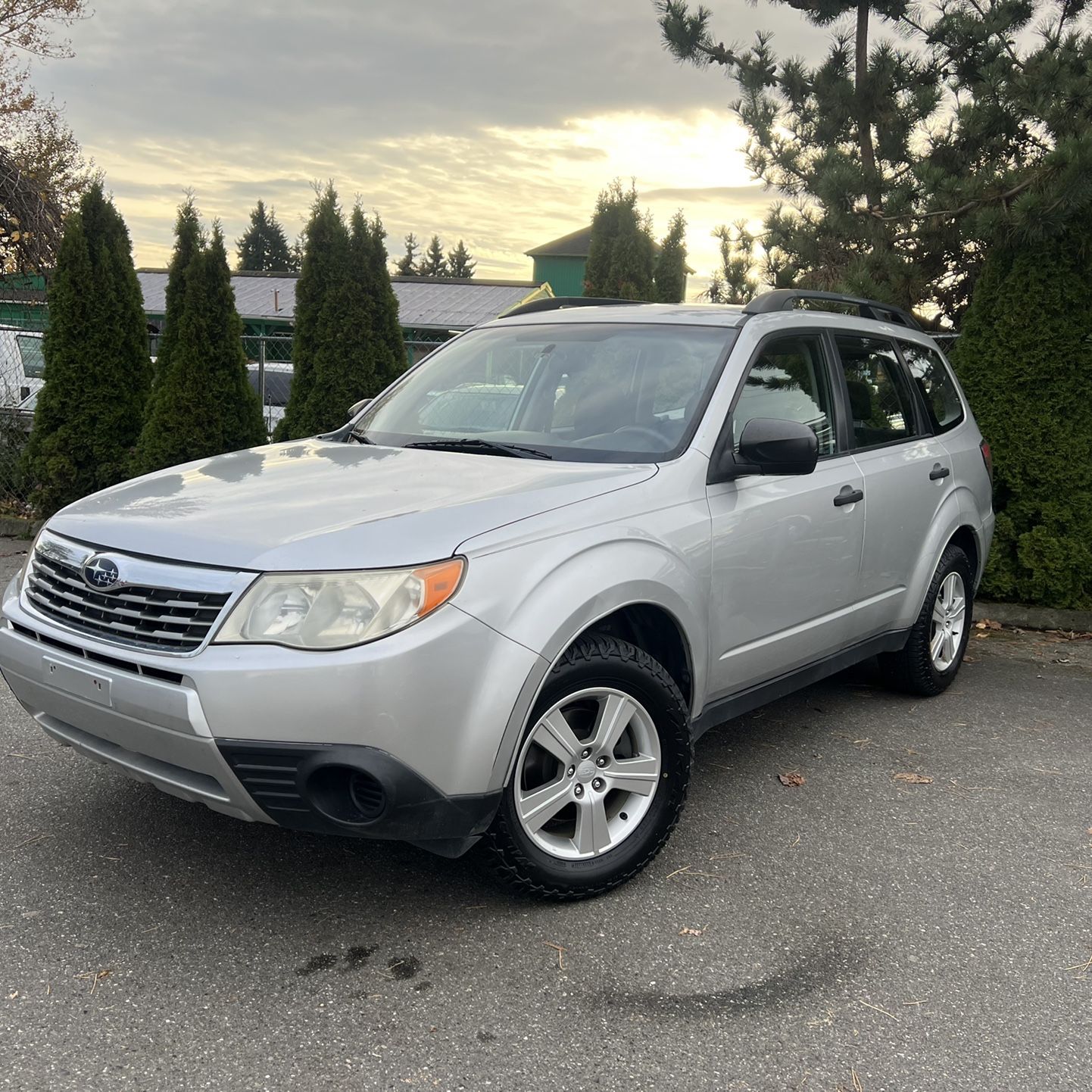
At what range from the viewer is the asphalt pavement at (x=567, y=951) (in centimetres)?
244

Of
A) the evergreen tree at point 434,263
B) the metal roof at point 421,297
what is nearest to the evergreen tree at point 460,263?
the evergreen tree at point 434,263

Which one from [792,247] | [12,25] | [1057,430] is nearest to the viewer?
[1057,430]

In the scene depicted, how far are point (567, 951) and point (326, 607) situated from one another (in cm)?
115

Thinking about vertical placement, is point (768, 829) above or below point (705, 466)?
below

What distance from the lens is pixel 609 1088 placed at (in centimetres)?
236

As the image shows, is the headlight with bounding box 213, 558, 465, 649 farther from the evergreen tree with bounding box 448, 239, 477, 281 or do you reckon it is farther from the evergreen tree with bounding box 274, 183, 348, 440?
the evergreen tree with bounding box 448, 239, 477, 281

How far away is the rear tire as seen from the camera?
5082 millimetres

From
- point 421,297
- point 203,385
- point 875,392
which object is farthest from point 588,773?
point 421,297

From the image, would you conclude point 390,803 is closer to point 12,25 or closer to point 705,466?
point 705,466

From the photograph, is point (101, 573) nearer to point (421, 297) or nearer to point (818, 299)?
point (818, 299)

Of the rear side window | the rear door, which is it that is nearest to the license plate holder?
the rear door

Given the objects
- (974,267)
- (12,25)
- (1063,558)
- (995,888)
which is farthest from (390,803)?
(12,25)

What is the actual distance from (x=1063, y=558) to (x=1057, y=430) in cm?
84

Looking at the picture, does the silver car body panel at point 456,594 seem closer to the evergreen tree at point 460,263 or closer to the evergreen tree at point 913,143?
the evergreen tree at point 913,143
